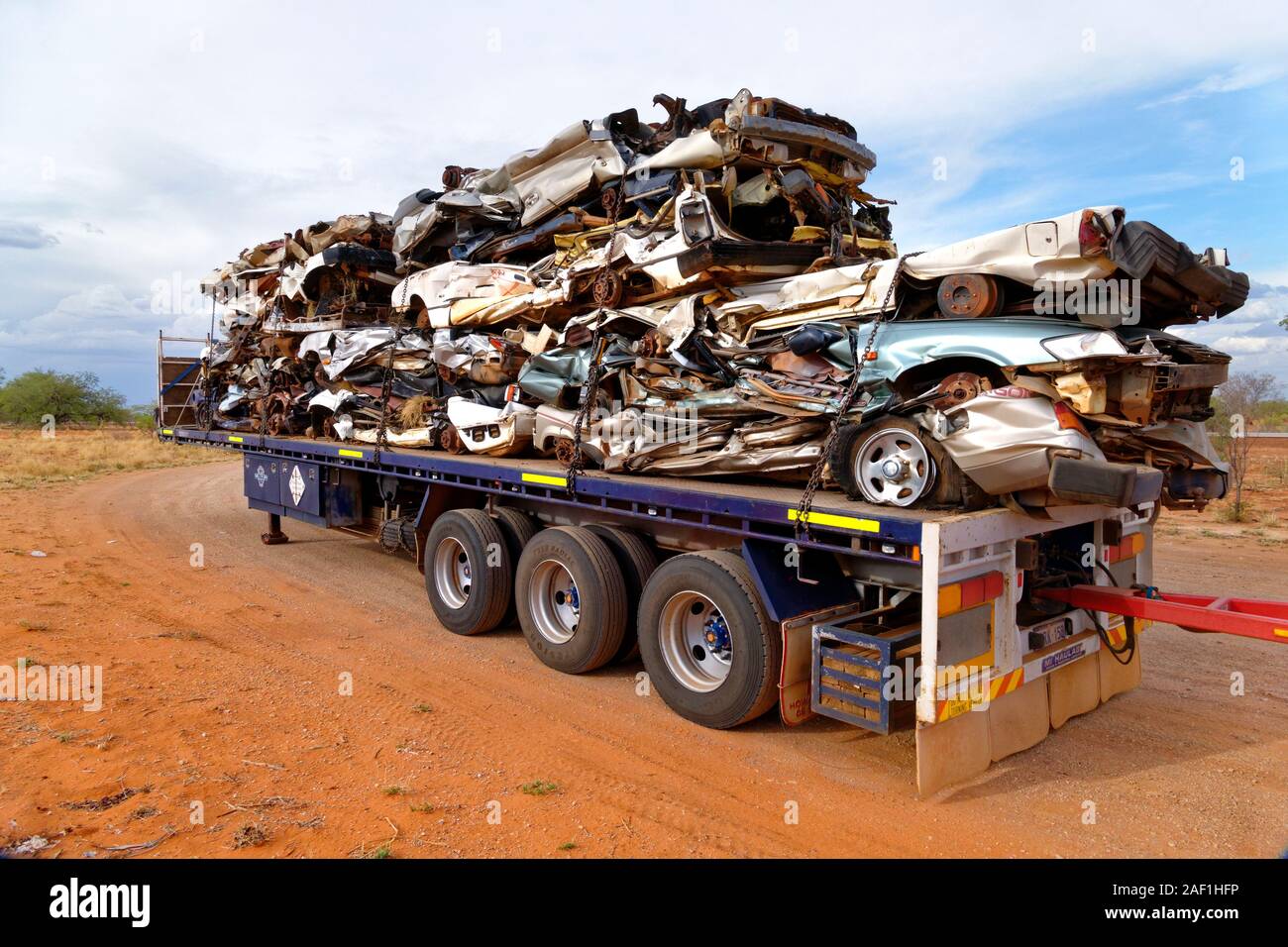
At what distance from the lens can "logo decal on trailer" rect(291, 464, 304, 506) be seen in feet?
32.3

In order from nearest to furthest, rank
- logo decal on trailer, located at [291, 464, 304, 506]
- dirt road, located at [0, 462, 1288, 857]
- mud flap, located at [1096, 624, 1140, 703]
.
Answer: dirt road, located at [0, 462, 1288, 857]
mud flap, located at [1096, 624, 1140, 703]
logo decal on trailer, located at [291, 464, 304, 506]

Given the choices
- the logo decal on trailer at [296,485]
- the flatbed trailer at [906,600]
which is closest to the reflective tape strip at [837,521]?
the flatbed trailer at [906,600]

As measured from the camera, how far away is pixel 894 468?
437 centimetres

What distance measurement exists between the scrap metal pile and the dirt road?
151cm

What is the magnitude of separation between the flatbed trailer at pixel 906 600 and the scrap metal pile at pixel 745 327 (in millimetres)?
325

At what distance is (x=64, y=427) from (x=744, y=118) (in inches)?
1866

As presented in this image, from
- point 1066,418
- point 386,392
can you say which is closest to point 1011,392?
point 1066,418

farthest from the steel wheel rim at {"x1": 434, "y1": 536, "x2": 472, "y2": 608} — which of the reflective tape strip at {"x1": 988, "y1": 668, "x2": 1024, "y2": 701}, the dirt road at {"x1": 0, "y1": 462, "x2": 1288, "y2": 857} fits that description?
the reflective tape strip at {"x1": 988, "y1": 668, "x2": 1024, "y2": 701}

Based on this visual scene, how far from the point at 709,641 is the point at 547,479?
1771 mm

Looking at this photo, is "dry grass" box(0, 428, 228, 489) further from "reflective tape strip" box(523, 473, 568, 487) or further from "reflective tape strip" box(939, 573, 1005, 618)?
"reflective tape strip" box(939, 573, 1005, 618)

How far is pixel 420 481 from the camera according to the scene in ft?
25.9

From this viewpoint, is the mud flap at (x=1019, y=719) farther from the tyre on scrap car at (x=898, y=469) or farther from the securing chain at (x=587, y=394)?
the securing chain at (x=587, y=394)

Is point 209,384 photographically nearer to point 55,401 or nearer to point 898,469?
point 898,469
